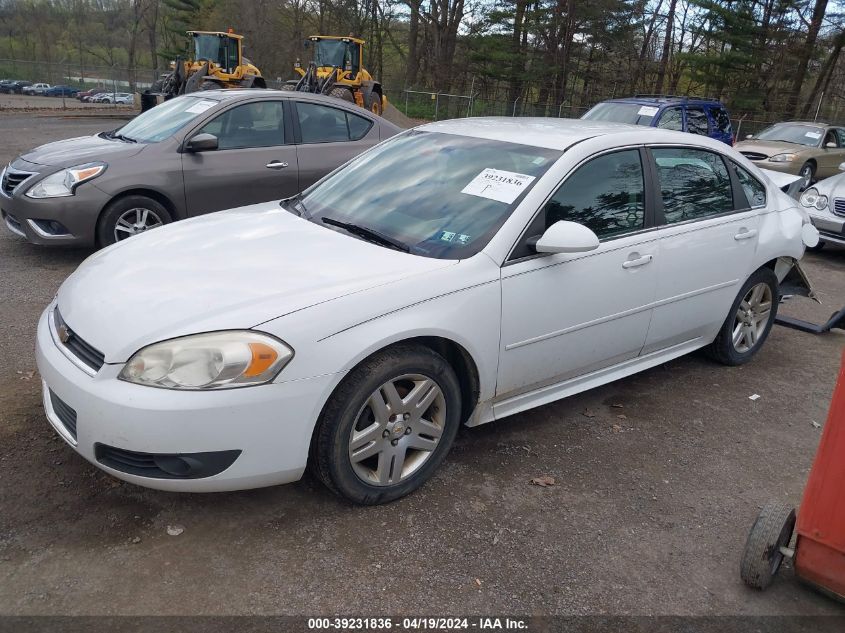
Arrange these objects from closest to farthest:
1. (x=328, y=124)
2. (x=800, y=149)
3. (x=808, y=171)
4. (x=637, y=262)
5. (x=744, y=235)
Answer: (x=637, y=262), (x=744, y=235), (x=328, y=124), (x=800, y=149), (x=808, y=171)

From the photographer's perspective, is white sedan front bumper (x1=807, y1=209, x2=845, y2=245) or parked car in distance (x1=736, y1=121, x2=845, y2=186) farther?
parked car in distance (x1=736, y1=121, x2=845, y2=186)

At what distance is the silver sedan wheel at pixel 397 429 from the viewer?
9.19 ft

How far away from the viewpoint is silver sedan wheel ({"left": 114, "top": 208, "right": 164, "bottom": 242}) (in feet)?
19.7

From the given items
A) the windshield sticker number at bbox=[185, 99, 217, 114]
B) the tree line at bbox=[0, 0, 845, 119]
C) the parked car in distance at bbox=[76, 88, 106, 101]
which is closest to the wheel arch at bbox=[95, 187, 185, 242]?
the windshield sticker number at bbox=[185, 99, 217, 114]

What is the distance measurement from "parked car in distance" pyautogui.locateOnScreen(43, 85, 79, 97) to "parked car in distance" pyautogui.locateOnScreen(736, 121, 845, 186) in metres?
37.5

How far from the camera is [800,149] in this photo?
44.3 feet

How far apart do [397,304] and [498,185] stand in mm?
978

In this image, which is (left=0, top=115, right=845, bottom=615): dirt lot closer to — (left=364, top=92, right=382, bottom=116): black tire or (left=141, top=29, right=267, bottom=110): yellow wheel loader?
(left=364, top=92, right=382, bottom=116): black tire

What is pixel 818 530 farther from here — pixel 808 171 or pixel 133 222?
pixel 808 171

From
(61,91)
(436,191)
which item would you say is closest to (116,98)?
(61,91)

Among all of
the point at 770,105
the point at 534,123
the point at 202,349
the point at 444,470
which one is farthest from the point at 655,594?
the point at 770,105

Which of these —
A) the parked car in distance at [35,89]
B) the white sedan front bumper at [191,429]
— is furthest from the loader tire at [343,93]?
the parked car in distance at [35,89]

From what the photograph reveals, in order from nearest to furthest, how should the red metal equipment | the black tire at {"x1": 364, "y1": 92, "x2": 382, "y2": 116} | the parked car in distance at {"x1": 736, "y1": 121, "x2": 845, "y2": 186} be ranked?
the red metal equipment, the parked car in distance at {"x1": 736, "y1": 121, "x2": 845, "y2": 186}, the black tire at {"x1": 364, "y1": 92, "x2": 382, "y2": 116}

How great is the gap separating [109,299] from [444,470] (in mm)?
1703
